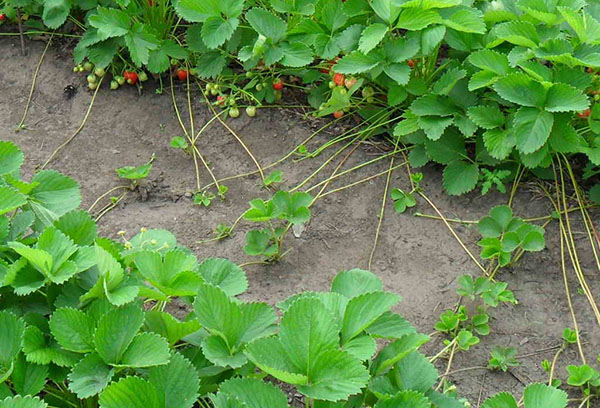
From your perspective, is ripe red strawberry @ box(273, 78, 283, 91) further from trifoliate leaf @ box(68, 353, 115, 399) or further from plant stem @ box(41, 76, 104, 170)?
trifoliate leaf @ box(68, 353, 115, 399)

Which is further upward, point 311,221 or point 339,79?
point 339,79

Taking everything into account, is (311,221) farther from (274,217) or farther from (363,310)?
(363,310)

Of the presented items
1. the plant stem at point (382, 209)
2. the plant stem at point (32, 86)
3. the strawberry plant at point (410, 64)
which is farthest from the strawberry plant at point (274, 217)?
the plant stem at point (32, 86)

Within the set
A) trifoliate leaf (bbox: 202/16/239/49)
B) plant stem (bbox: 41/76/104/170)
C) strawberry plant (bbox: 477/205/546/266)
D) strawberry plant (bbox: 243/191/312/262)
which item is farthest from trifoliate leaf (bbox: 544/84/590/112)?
plant stem (bbox: 41/76/104/170)

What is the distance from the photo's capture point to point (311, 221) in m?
2.68

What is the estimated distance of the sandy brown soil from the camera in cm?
232

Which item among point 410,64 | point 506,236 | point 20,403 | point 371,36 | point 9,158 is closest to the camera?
point 20,403

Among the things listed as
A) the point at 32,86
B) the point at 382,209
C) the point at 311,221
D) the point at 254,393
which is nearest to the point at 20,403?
the point at 254,393

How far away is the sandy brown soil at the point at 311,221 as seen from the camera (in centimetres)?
232

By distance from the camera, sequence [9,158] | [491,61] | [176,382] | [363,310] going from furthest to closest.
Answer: [491,61] → [9,158] → [363,310] → [176,382]

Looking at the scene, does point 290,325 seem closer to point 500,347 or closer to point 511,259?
point 500,347

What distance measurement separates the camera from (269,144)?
9.86 feet

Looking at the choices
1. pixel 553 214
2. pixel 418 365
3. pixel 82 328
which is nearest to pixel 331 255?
pixel 553 214

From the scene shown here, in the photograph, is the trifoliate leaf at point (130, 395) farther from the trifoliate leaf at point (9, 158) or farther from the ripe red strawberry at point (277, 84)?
the ripe red strawberry at point (277, 84)
